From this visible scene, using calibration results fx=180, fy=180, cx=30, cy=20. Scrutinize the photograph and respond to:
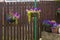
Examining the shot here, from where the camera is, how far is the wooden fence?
14.3 feet

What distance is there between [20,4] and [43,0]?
0.75m

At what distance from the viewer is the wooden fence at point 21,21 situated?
4363mm

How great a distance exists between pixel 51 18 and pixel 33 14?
41.5 inches

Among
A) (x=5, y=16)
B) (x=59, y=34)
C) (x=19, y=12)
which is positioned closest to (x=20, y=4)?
(x=19, y=12)

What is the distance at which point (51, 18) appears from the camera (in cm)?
494

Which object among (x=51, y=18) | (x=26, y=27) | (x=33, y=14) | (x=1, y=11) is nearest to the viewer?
(x=33, y=14)

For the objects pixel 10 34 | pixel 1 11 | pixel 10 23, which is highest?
pixel 1 11

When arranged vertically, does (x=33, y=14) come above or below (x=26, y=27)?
above

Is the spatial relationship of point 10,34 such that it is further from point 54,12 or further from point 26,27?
point 54,12

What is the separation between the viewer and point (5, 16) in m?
4.35

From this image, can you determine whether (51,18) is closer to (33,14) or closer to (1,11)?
(33,14)

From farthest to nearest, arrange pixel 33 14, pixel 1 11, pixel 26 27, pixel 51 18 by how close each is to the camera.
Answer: pixel 51 18 → pixel 26 27 → pixel 1 11 → pixel 33 14

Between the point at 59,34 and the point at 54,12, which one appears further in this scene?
the point at 54,12

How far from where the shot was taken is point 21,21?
455 cm
